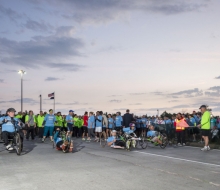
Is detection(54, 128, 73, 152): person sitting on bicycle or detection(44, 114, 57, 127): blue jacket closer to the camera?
detection(54, 128, 73, 152): person sitting on bicycle

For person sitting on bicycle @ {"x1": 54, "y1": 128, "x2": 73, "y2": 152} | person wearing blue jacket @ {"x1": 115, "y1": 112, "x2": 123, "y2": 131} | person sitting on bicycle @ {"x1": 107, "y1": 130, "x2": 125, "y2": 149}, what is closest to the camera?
person sitting on bicycle @ {"x1": 54, "y1": 128, "x2": 73, "y2": 152}

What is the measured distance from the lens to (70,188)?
7.50 m

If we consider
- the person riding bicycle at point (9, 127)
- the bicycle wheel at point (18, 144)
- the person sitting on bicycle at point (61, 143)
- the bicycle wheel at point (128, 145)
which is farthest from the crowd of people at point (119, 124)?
the bicycle wheel at point (18, 144)

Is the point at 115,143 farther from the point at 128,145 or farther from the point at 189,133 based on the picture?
the point at 189,133

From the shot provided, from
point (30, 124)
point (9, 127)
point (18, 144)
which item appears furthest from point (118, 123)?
point (18, 144)

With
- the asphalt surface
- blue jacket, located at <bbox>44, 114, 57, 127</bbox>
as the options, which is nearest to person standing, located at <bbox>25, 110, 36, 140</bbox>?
blue jacket, located at <bbox>44, 114, 57, 127</bbox>

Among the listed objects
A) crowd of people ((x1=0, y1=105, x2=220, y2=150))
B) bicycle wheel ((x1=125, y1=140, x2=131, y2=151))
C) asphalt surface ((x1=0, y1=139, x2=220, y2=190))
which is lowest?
asphalt surface ((x1=0, y1=139, x2=220, y2=190))

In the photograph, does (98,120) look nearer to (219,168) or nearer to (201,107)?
(201,107)

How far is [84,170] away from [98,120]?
45.3ft

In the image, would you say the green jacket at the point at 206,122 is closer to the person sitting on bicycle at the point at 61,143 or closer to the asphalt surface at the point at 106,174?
the asphalt surface at the point at 106,174

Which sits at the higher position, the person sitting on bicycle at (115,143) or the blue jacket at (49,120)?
the blue jacket at (49,120)

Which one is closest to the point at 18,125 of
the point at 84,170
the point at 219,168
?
the point at 84,170

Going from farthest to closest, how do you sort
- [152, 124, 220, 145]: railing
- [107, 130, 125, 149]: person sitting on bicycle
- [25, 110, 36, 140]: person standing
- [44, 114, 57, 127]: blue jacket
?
[25, 110, 36, 140]: person standing
[44, 114, 57, 127]: blue jacket
[152, 124, 220, 145]: railing
[107, 130, 125, 149]: person sitting on bicycle

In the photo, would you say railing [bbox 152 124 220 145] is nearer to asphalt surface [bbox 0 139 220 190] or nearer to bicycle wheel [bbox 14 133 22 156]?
asphalt surface [bbox 0 139 220 190]
